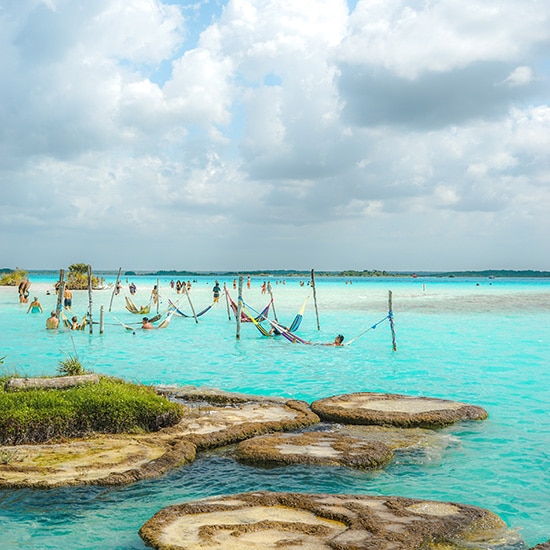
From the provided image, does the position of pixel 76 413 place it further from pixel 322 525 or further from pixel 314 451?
pixel 322 525

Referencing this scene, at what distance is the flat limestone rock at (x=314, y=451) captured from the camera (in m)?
6.48

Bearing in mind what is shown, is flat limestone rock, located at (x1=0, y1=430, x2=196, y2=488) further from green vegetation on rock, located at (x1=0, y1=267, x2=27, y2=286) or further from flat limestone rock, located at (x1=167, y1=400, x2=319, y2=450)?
green vegetation on rock, located at (x1=0, y1=267, x2=27, y2=286)

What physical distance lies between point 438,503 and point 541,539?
0.90 m

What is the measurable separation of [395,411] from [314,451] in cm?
251

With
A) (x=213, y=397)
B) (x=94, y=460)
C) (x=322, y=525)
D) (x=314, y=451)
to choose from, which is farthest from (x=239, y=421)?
(x=322, y=525)

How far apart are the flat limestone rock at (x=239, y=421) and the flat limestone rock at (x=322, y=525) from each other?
7.04ft

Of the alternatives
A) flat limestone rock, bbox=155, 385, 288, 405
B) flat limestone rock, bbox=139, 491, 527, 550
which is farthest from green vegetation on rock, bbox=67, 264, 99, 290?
flat limestone rock, bbox=139, 491, 527, 550

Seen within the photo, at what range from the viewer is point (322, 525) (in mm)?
4598

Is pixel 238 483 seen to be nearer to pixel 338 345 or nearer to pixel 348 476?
pixel 348 476

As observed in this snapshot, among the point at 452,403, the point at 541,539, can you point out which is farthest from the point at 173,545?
the point at 452,403

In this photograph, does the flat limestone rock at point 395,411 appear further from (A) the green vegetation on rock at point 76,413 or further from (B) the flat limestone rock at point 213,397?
(A) the green vegetation on rock at point 76,413

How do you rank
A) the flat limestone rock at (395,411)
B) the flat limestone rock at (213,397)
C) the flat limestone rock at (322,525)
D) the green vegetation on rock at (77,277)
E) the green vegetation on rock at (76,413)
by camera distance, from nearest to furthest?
the flat limestone rock at (322,525)
the green vegetation on rock at (76,413)
the flat limestone rock at (395,411)
the flat limestone rock at (213,397)
the green vegetation on rock at (77,277)

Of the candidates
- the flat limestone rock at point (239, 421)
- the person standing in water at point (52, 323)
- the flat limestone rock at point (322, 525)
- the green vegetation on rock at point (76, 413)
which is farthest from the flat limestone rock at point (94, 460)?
the person standing in water at point (52, 323)

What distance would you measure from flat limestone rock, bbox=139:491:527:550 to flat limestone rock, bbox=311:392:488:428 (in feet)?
10.6
